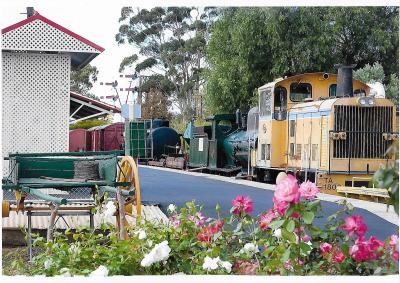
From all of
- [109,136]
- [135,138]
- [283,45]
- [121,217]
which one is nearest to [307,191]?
[121,217]

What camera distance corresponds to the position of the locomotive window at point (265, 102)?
1264 centimetres

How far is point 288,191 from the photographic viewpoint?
2.94 metres

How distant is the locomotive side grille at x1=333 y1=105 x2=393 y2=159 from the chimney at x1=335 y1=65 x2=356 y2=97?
42cm

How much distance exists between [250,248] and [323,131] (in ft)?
26.5

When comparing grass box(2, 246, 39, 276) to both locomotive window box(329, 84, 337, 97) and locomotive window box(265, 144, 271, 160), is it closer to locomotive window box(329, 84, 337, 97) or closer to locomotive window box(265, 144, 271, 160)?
locomotive window box(265, 144, 271, 160)

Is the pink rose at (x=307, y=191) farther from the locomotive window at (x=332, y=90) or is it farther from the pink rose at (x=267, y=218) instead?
the locomotive window at (x=332, y=90)

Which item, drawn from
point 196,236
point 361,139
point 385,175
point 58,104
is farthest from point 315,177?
point 385,175

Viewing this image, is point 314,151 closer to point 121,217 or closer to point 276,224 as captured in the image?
point 121,217

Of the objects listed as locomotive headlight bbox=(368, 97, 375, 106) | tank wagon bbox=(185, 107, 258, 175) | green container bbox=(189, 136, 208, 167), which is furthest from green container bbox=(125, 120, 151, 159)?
green container bbox=(189, 136, 208, 167)

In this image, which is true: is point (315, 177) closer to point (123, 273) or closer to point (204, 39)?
point (123, 273)

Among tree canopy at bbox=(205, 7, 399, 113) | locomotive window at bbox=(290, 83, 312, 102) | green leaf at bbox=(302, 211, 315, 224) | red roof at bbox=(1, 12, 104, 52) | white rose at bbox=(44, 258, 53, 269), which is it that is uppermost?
tree canopy at bbox=(205, 7, 399, 113)

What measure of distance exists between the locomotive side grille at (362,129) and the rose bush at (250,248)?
7.54 m

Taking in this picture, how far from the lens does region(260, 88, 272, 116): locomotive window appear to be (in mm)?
12641
